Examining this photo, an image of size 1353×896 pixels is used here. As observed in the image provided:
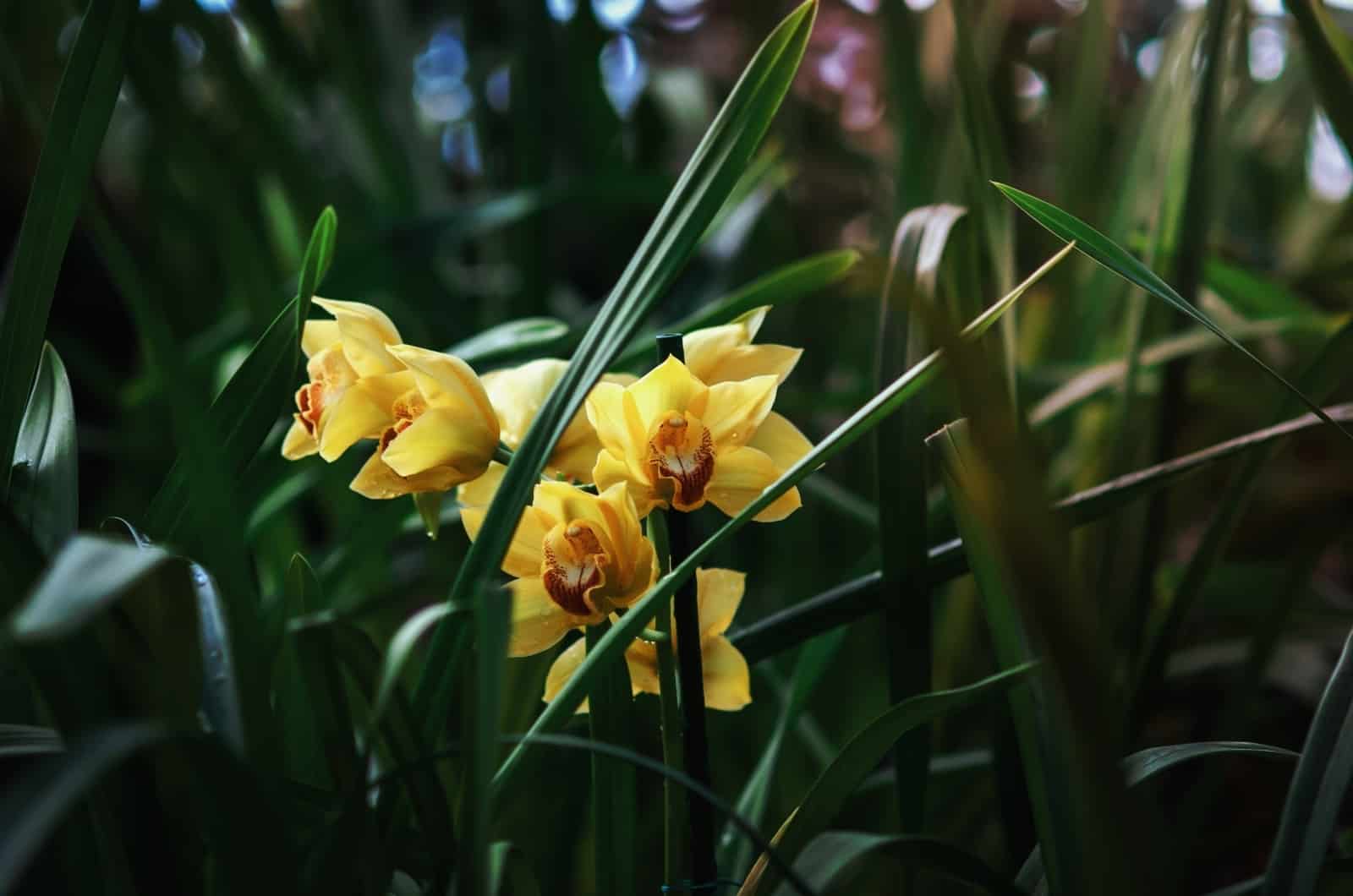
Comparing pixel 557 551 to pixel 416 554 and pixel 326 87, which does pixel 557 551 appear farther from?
Answer: pixel 326 87

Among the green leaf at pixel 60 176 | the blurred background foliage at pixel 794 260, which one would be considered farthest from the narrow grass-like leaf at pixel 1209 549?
the green leaf at pixel 60 176

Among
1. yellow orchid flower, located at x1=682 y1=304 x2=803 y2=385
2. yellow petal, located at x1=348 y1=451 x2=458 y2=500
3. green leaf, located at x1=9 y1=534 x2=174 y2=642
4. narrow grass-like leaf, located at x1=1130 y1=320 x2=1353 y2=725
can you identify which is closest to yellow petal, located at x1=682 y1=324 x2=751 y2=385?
yellow orchid flower, located at x1=682 y1=304 x2=803 y2=385

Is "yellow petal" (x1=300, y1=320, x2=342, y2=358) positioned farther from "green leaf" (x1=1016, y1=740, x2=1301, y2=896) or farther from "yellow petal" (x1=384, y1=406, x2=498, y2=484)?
"green leaf" (x1=1016, y1=740, x2=1301, y2=896)

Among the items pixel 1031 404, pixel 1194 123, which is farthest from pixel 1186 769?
pixel 1194 123

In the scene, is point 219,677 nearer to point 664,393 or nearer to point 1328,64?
point 664,393

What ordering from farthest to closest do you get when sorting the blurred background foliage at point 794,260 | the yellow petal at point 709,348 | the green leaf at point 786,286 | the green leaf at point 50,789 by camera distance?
the blurred background foliage at point 794,260 < the green leaf at point 786,286 < the yellow petal at point 709,348 < the green leaf at point 50,789

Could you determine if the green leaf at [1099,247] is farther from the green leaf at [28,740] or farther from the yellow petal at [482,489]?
the green leaf at [28,740]
